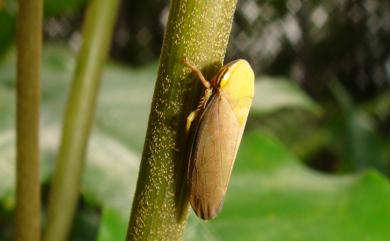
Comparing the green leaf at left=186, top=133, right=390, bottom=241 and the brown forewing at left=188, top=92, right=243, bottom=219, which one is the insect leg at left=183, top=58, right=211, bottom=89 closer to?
the brown forewing at left=188, top=92, right=243, bottom=219

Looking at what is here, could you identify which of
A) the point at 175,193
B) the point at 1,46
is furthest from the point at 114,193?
the point at 1,46

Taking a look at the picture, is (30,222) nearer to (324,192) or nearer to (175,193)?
(175,193)

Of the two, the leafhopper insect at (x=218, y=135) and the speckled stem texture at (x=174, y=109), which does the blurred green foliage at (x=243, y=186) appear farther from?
the speckled stem texture at (x=174, y=109)

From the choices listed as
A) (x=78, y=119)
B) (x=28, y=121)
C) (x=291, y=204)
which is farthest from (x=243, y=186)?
(x=28, y=121)

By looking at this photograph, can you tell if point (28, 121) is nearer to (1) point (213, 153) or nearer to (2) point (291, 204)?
(1) point (213, 153)

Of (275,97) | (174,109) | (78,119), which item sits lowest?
(275,97)

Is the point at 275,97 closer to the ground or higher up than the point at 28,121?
closer to the ground

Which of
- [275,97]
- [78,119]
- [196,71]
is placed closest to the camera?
[196,71]

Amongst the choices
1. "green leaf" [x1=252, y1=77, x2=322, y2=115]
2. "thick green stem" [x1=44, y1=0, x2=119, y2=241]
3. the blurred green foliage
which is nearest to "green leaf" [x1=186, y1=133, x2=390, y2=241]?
the blurred green foliage
